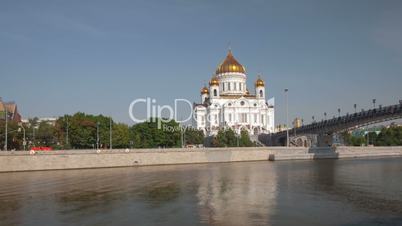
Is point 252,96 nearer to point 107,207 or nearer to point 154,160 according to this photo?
point 154,160

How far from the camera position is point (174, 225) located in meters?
20.9

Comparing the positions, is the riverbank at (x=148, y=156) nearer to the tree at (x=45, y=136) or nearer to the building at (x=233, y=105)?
the tree at (x=45, y=136)

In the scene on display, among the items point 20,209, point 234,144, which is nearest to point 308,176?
point 20,209

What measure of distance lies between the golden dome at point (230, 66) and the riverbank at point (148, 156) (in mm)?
40705

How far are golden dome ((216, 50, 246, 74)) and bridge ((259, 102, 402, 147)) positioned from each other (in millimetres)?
18209

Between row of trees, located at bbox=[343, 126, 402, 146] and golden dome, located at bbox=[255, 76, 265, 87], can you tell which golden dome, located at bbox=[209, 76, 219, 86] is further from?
row of trees, located at bbox=[343, 126, 402, 146]

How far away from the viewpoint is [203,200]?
92.3 feet

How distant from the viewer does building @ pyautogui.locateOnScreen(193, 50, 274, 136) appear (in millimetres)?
109000

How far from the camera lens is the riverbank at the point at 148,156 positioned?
167ft

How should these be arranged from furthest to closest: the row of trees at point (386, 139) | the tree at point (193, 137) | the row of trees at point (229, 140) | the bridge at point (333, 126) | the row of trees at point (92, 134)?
1. the row of trees at point (386, 139)
2. the tree at point (193, 137)
3. the row of trees at point (229, 140)
4. the row of trees at point (92, 134)
5. the bridge at point (333, 126)

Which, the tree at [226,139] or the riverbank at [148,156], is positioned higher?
the tree at [226,139]

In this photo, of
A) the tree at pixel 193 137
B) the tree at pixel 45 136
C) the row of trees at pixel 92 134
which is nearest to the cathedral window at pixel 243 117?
the tree at pixel 193 137

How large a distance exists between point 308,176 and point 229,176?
7233 mm

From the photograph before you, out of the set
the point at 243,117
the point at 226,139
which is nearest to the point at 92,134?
the point at 226,139
